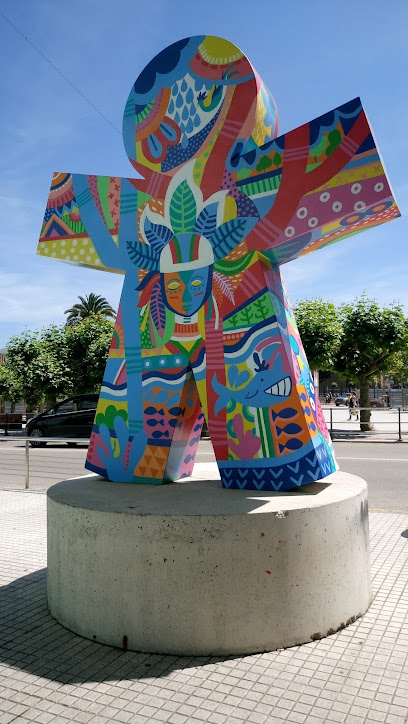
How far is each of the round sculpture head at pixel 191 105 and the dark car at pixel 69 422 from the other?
11845mm

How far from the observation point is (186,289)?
4949mm

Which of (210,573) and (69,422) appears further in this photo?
(69,422)

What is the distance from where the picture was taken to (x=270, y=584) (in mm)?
3629

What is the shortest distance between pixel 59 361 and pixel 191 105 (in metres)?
20.1

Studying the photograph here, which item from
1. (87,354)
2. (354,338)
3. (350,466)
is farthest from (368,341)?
(87,354)

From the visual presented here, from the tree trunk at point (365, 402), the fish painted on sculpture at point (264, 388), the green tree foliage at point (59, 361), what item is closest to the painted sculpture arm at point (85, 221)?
the fish painted on sculpture at point (264, 388)

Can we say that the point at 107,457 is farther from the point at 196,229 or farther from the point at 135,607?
the point at 196,229

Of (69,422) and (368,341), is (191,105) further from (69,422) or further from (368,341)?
(368,341)

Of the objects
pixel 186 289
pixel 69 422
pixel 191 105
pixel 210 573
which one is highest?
pixel 191 105

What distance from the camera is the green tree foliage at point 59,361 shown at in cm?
2334

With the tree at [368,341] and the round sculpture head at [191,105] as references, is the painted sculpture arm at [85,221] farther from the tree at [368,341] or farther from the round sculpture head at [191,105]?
the tree at [368,341]

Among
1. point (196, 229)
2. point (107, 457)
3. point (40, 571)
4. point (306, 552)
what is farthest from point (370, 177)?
point (40, 571)

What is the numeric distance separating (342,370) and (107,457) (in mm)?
16451

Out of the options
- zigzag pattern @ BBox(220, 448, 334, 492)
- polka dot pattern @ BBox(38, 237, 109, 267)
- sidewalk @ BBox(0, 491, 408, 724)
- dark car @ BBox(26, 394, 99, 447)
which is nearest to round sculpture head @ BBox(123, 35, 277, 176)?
polka dot pattern @ BBox(38, 237, 109, 267)
